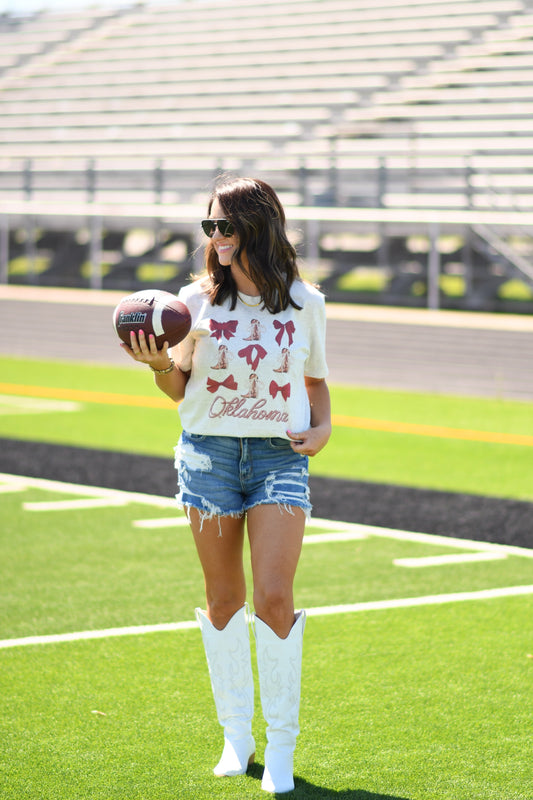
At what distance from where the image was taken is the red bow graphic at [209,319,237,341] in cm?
354

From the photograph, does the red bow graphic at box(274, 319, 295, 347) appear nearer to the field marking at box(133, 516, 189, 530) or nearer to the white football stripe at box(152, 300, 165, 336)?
the white football stripe at box(152, 300, 165, 336)

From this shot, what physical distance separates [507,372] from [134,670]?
29.6 ft

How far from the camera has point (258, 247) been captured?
3568 millimetres

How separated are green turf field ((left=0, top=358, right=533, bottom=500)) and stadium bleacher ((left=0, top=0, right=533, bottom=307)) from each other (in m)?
2.14

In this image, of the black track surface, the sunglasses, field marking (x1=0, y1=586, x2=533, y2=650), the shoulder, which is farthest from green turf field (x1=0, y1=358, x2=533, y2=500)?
the sunglasses

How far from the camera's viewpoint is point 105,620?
5312 mm

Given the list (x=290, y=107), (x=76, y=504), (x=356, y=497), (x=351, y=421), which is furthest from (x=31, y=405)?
(x=290, y=107)

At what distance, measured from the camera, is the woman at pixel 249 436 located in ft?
11.5

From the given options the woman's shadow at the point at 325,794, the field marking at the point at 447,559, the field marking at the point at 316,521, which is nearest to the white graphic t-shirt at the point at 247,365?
the woman's shadow at the point at 325,794

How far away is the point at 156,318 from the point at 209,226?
1.09 ft

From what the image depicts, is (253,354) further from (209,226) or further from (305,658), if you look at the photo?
(305,658)

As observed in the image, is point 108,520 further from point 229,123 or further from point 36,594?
point 229,123

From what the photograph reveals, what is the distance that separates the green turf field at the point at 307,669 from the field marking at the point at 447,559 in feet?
0.06

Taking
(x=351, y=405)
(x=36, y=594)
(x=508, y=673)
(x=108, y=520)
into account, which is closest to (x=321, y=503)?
(x=108, y=520)
